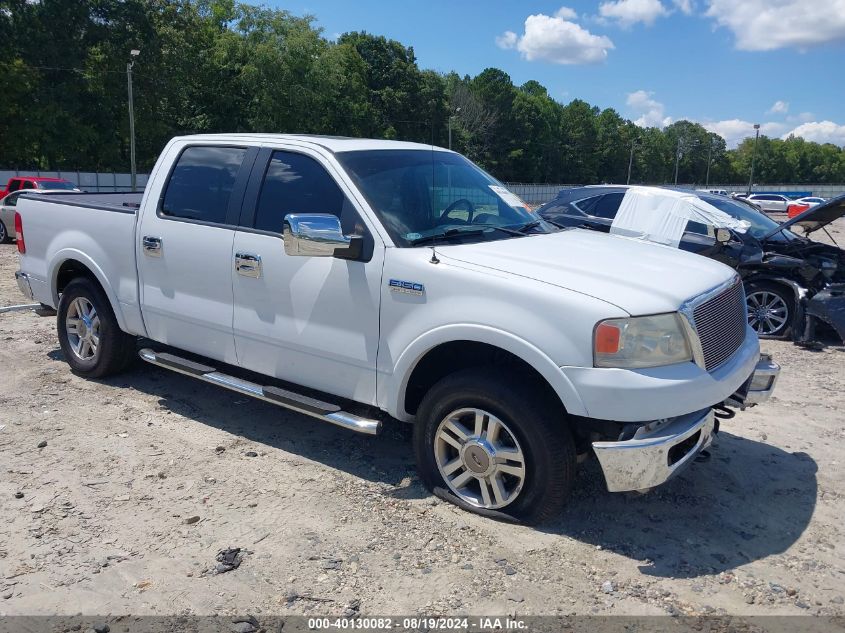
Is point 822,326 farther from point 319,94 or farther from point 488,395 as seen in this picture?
point 319,94

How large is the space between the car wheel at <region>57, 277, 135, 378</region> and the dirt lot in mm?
566

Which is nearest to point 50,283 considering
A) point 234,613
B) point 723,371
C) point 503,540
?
point 234,613

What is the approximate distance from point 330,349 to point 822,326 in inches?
275

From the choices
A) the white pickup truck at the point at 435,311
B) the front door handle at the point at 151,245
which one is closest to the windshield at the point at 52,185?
the white pickup truck at the point at 435,311

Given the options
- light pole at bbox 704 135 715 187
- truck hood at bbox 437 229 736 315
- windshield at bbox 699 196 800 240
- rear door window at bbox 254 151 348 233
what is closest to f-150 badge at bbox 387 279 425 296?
truck hood at bbox 437 229 736 315

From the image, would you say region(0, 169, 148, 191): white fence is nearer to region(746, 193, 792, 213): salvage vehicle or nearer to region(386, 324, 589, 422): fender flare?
region(386, 324, 589, 422): fender flare

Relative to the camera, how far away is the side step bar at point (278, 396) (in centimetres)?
407

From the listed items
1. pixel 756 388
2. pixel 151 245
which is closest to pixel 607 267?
pixel 756 388

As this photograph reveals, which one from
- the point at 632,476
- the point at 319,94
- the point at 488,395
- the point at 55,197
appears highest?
the point at 319,94

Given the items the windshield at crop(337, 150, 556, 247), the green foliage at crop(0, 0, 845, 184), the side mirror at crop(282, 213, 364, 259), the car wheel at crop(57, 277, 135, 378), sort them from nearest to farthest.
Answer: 1. the side mirror at crop(282, 213, 364, 259)
2. the windshield at crop(337, 150, 556, 247)
3. the car wheel at crop(57, 277, 135, 378)
4. the green foliage at crop(0, 0, 845, 184)

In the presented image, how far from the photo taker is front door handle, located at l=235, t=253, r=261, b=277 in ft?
14.9

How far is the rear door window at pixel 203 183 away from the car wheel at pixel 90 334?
3.93ft

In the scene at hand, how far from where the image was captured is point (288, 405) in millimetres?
4398

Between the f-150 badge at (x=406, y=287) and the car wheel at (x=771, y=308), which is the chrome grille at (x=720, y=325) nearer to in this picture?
the f-150 badge at (x=406, y=287)
